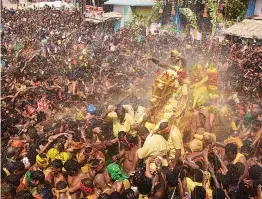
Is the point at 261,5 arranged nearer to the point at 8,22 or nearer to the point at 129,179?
the point at 8,22

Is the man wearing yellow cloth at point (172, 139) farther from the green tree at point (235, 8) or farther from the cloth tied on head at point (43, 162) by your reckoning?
the green tree at point (235, 8)

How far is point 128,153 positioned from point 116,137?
2.94 feet

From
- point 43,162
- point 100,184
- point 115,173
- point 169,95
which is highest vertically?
point 169,95

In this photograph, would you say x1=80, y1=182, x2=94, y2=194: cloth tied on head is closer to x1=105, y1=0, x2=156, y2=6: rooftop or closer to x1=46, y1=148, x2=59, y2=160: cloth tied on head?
x1=46, y1=148, x2=59, y2=160: cloth tied on head

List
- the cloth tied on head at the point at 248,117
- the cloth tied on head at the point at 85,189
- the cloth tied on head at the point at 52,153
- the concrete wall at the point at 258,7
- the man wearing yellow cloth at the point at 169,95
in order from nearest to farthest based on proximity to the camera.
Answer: the cloth tied on head at the point at 85,189
the cloth tied on head at the point at 52,153
the man wearing yellow cloth at the point at 169,95
the cloth tied on head at the point at 248,117
the concrete wall at the point at 258,7

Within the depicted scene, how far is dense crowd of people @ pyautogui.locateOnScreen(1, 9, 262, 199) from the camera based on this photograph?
14.7ft

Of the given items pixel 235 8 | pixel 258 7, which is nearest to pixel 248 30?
pixel 258 7

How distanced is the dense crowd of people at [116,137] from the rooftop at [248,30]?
8.63 feet

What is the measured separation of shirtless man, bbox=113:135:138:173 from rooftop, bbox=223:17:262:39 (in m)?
10.5

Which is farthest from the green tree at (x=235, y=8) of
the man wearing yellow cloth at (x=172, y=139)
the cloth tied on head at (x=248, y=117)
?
the man wearing yellow cloth at (x=172, y=139)

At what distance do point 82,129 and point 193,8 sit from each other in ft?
74.6

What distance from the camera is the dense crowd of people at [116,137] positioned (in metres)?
4.48

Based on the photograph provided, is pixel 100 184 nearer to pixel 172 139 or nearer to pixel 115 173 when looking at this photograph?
pixel 115 173

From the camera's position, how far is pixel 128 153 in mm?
5211
